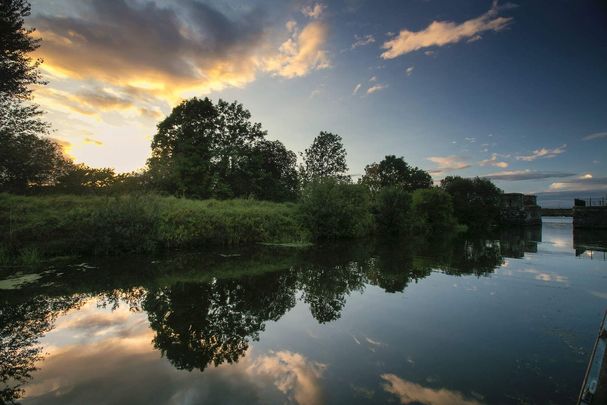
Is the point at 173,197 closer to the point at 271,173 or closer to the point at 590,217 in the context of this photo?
the point at 271,173

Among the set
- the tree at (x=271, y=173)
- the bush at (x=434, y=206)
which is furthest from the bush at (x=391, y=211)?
A: the tree at (x=271, y=173)

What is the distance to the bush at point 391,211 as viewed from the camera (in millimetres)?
27531

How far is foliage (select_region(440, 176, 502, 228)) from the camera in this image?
1816 inches

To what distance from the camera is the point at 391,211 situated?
27516 mm

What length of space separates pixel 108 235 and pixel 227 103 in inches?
1098

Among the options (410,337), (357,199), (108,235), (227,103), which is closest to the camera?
(410,337)

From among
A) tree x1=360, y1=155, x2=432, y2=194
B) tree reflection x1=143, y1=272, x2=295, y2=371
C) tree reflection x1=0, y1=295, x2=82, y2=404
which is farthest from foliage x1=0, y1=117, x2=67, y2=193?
tree x1=360, y1=155, x2=432, y2=194

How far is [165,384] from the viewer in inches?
146

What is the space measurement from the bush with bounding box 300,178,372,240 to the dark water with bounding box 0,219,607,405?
1010 centimetres

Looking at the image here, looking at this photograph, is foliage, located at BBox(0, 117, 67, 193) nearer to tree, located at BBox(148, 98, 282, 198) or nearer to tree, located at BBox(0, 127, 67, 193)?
tree, located at BBox(0, 127, 67, 193)

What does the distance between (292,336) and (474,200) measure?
5375cm

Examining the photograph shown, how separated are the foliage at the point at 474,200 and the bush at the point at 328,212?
30713mm

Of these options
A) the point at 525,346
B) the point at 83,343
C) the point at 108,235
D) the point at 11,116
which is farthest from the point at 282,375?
the point at 11,116

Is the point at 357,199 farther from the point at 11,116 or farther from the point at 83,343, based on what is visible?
the point at 11,116
